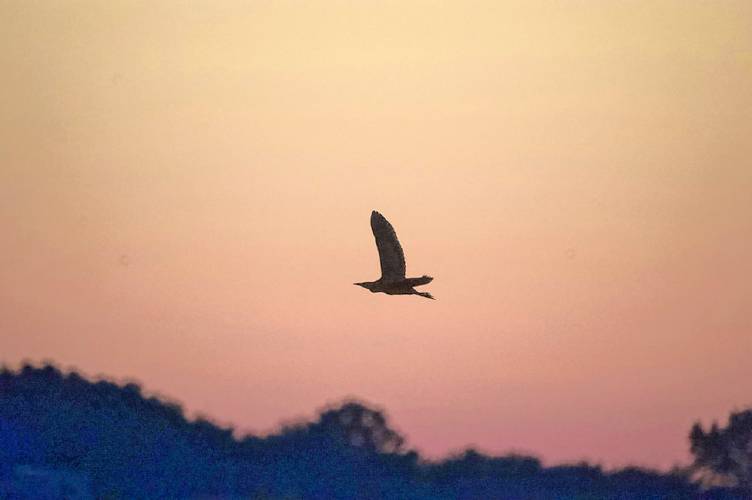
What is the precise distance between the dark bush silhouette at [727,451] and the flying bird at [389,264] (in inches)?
32.9

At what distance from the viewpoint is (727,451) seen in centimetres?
307

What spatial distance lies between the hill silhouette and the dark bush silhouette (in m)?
0.04

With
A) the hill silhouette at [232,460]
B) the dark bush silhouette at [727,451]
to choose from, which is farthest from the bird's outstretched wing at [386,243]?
the dark bush silhouette at [727,451]

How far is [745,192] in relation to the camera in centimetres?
310

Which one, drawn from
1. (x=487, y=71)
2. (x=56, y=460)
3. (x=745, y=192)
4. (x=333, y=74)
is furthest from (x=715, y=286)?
(x=56, y=460)

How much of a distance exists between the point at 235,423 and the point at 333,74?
0.95 meters

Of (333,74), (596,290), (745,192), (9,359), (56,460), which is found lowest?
(56,460)

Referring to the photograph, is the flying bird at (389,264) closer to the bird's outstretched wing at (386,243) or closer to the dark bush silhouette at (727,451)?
the bird's outstretched wing at (386,243)

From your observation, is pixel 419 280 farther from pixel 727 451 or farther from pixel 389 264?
pixel 727 451

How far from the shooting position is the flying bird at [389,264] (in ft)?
9.95

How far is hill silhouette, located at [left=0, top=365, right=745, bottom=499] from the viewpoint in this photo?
9.96 feet

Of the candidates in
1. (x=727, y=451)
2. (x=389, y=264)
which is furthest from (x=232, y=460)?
(x=727, y=451)

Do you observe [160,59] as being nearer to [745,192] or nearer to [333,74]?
[333,74]

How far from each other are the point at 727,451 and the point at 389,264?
1.01 meters
